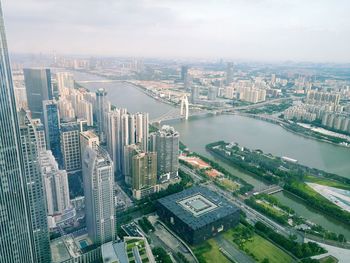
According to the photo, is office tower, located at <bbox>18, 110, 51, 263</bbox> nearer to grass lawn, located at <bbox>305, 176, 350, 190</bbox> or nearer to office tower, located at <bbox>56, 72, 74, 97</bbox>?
grass lawn, located at <bbox>305, 176, 350, 190</bbox>

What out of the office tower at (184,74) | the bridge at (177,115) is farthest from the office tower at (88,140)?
the office tower at (184,74)

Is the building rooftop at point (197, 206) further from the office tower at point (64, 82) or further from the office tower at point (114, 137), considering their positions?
the office tower at point (64, 82)

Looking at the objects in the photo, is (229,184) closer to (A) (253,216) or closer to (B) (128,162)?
(A) (253,216)

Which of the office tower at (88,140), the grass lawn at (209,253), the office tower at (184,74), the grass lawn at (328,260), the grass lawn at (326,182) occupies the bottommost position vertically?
the grass lawn at (209,253)

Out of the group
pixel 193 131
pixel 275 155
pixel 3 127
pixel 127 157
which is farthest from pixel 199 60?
pixel 3 127

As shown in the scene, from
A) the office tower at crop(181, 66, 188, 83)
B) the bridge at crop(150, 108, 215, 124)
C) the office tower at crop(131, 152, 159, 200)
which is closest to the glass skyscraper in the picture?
the office tower at crop(131, 152, 159, 200)
